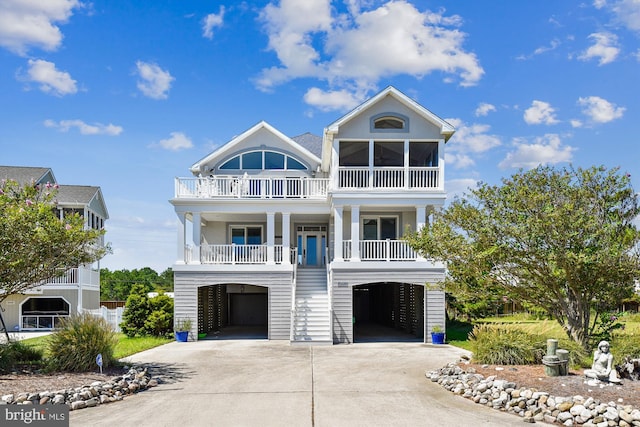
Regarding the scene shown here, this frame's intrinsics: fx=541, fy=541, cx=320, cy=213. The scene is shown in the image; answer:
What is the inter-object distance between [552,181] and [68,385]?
10927 millimetres

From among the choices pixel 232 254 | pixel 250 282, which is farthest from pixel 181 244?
pixel 250 282

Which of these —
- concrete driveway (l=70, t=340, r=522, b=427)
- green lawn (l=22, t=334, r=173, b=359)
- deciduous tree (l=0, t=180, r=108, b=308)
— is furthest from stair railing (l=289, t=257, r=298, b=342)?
deciduous tree (l=0, t=180, r=108, b=308)

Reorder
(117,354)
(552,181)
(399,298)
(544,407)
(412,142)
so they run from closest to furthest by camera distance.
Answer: (544,407)
(552,181)
(117,354)
(412,142)
(399,298)

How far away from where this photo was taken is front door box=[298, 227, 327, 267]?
24.0 m

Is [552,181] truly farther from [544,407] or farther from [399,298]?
[399,298]

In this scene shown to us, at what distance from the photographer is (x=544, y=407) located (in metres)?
8.72

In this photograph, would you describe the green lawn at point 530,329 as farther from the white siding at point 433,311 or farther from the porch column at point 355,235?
the porch column at point 355,235

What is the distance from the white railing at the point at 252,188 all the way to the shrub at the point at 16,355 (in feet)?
27.0

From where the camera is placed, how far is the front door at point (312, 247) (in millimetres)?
24031

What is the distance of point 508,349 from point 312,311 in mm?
8642

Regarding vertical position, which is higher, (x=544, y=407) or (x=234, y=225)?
(x=234, y=225)

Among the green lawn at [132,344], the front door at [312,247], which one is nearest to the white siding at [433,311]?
the front door at [312,247]

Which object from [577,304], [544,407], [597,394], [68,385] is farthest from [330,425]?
[577,304]

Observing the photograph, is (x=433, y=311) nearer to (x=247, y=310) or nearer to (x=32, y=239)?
(x=247, y=310)
